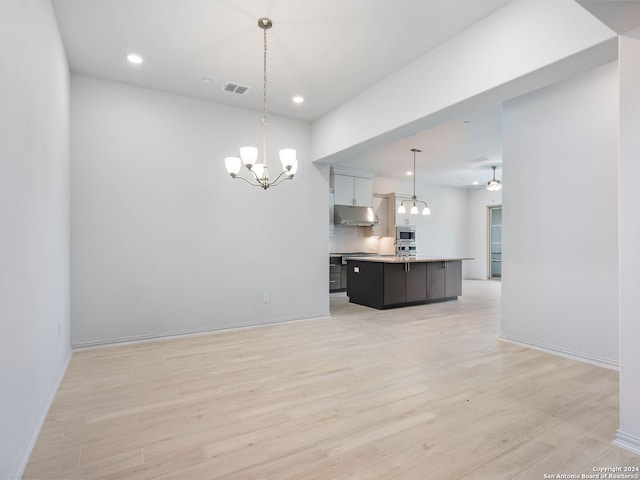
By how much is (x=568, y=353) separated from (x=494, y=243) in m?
8.09

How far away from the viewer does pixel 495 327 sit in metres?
4.89

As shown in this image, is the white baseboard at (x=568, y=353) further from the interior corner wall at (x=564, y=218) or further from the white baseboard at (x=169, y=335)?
the white baseboard at (x=169, y=335)

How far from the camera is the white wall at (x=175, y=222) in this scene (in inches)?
154

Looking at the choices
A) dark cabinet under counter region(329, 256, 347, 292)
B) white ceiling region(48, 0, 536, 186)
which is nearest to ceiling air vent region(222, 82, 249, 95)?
white ceiling region(48, 0, 536, 186)

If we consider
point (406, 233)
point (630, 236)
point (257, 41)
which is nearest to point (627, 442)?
point (630, 236)

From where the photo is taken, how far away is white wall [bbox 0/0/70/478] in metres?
1.62

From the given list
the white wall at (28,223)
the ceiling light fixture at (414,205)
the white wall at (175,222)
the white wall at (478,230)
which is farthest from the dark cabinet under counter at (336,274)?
the white wall at (28,223)

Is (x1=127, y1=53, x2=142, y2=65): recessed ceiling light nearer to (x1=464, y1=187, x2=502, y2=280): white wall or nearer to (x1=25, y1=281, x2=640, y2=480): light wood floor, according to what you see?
(x1=25, y1=281, x2=640, y2=480): light wood floor

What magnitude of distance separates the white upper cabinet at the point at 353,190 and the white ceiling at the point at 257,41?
371cm

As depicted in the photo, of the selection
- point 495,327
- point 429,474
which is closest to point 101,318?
point 429,474

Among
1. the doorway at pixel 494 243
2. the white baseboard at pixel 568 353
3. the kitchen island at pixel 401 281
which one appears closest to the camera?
the white baseboard at pixel 568 353

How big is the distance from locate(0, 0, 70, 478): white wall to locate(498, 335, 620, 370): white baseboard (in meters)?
4.49

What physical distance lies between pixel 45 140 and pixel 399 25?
9.73 feet

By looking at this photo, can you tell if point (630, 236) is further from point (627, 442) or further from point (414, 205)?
point (414, 205)
